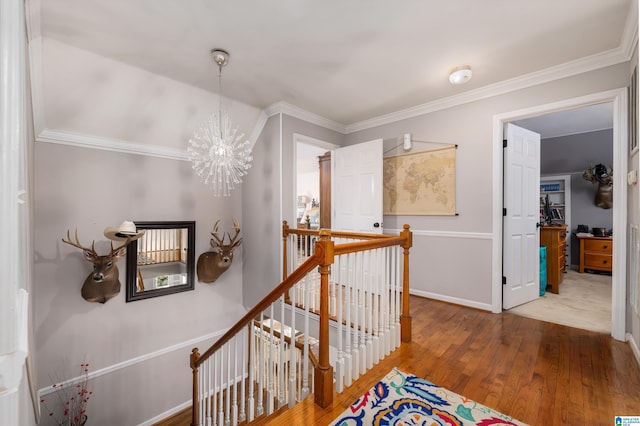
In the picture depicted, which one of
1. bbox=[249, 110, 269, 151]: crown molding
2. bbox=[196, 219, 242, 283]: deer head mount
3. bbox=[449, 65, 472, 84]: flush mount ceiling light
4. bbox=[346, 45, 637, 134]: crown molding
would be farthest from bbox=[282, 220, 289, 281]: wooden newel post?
bbox=[449, 65, 472, 84]: flush mount ceiling light

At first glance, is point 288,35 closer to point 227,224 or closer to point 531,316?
point 227,224

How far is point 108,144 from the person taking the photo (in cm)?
312

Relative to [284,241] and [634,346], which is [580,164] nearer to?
[634,346]

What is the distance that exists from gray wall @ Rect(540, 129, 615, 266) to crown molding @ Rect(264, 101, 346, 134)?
4709 millimetres

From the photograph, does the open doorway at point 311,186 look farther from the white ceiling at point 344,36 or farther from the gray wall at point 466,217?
the white ceiling at point 344,36

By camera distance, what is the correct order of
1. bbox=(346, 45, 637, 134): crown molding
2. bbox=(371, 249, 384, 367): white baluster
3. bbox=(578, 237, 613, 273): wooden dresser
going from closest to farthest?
bbox=(371, 249, 384, 367): white baluster < bbox=(346, 45, 637, 134): crown molding < bbox=(578, 237, 613, 273): wooden dresser

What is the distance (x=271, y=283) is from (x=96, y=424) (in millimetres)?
2446

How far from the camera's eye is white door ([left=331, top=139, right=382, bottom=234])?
377cm

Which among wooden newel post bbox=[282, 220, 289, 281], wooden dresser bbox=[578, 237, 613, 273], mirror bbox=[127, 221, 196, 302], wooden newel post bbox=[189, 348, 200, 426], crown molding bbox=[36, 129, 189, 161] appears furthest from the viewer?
wooden dresser bbox=[578, 237, 613, 273]

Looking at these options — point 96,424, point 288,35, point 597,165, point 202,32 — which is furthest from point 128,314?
point 597,165

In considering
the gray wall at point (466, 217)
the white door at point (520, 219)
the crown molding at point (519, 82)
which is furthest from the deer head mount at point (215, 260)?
the white door at point (520, 219)

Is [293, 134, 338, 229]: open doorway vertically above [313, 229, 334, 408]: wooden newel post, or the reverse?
[293, 134, 338, 229]: open doorway

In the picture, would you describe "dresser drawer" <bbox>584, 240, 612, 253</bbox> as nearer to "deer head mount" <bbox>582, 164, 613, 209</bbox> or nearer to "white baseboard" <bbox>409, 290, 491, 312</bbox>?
"deer head mount" <bbox>582, 164, 613, 209</bbox>

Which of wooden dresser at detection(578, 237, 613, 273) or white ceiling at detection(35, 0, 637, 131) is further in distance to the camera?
wooden dresser at detection(578, 237, 613, 273)
